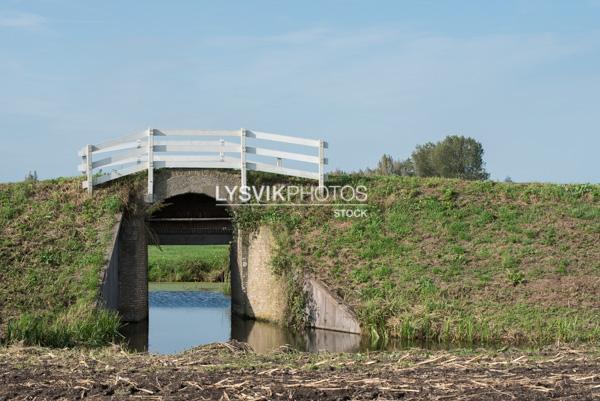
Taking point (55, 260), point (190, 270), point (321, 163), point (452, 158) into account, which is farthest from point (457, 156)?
point (55, 260)

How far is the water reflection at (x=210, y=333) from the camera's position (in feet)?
60.0

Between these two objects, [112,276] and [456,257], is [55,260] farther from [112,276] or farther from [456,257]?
[456,257]

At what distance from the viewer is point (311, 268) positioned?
823 inches

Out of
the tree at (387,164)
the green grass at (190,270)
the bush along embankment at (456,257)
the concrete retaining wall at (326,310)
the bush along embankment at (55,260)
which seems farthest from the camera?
the tree at (387,164)

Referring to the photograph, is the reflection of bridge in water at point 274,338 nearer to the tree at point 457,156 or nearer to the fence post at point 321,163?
the fence post at point 321,163

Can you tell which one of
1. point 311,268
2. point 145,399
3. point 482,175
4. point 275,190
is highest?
point 482,175

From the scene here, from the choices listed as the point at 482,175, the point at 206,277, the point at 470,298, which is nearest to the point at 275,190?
the point at 470,298

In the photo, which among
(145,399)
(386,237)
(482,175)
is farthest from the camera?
(482,175)

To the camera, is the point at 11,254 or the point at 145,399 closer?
the point at 145,399

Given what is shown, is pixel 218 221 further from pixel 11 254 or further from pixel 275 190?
pixel 11 254

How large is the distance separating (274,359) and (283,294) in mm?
7900

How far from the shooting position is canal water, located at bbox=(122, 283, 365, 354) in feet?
60.0

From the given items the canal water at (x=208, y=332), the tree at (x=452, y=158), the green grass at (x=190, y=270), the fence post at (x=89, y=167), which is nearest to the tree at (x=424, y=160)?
the tree at (x=452, y=158)

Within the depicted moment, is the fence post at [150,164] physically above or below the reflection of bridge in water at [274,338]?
above
